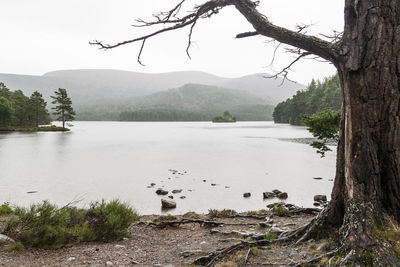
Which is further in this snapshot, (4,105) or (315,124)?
(4,105)

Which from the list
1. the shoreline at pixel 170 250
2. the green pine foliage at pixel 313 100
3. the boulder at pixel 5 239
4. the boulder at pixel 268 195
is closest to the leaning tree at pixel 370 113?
the shoreline at pixel 170 250

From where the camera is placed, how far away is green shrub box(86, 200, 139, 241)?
7.88 metres

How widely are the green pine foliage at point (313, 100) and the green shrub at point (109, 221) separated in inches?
3470

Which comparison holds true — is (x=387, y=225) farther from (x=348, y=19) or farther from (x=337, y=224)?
(x=348, y=19)

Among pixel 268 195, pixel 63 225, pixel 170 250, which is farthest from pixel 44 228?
pixel 268 195

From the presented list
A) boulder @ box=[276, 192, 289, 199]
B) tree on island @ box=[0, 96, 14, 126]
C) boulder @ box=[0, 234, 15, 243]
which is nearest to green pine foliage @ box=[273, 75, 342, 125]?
boulder @ box=[276, 192, 289, 199]

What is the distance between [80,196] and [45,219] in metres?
11.6

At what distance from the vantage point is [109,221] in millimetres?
7918

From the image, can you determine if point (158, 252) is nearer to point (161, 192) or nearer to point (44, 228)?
point (44, 228)

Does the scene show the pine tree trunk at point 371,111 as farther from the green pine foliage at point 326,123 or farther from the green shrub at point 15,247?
the green shrub at point 15,247

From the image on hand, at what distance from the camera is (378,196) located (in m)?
5.13

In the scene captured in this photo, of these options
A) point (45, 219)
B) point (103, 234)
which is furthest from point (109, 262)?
point (45, 219)

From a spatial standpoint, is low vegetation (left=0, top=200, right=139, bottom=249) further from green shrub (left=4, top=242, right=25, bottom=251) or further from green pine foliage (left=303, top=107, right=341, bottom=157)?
green pine foliage (left=303, top=107, right=341, bottom=157)

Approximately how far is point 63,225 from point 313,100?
11143 cm
